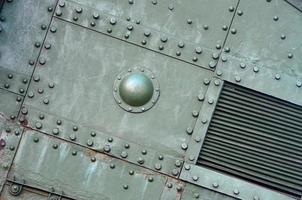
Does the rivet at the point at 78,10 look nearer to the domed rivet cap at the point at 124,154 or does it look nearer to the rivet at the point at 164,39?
the rivet at the point at 164,39

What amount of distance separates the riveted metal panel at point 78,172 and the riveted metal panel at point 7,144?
0.12 ft

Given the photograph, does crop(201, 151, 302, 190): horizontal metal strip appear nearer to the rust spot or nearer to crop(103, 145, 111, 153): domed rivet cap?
crop(103, 145, 111, 153): domed rivet cap

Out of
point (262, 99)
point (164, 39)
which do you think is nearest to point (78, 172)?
point (164, 39)

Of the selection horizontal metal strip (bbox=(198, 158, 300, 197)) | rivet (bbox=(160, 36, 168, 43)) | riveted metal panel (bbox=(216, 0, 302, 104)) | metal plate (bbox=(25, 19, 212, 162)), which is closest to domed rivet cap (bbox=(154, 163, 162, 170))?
metal plate (bbox=(25, 19, 212, 162))

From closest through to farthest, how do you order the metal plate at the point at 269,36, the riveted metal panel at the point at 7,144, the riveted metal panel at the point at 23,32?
the riveted metal panel at the point at 7,144 < the riveted metal panel at the point at 23,32 < the metal plate at the point at 269,36

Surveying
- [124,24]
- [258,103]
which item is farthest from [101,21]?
[258,103]

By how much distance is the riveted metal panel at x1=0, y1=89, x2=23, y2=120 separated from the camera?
12.5ft

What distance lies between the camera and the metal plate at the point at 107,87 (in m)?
3.83

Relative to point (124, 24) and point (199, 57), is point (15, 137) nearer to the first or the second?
point (124, 24)

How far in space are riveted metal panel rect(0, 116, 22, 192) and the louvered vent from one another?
1.24 meters

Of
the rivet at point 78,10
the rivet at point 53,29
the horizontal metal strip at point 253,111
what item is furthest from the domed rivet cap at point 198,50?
the rivet at point 53,29

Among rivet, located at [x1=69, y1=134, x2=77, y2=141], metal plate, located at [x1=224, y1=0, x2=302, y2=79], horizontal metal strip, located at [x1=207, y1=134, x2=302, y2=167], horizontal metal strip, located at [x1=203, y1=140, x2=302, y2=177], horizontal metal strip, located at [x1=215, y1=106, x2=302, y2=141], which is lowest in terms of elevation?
rivet, located at [x1=69, y1=134, x2=77, y2=141]

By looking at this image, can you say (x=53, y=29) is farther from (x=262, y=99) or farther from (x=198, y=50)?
(x=262, y=99)

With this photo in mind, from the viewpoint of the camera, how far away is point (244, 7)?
3994mm
